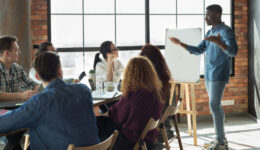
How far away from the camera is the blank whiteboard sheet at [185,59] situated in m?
4.77

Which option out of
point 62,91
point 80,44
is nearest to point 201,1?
point 80,44

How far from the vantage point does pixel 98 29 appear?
5.41m

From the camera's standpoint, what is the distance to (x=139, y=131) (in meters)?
2.51

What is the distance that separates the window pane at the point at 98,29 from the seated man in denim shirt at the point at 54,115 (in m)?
3.46

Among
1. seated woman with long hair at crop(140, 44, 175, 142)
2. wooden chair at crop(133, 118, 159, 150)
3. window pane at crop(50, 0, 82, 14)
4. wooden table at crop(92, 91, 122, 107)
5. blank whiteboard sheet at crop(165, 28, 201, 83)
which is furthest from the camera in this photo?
window pane at crop(50, 0, 82, 14)

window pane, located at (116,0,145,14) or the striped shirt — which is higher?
window pane, located at (116,0,145,14)

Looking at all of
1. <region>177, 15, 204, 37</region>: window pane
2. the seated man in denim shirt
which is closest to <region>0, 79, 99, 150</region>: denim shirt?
the seated man in denim shirt

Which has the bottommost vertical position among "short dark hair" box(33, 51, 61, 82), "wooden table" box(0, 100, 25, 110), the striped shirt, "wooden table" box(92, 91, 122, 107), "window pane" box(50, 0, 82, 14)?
"wooden table" box(92, 91, 122, 107)

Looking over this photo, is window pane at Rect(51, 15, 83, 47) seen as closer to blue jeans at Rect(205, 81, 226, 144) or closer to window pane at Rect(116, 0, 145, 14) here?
window pane at Rect(116, 0, 145, 14)

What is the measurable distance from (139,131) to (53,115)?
868 millimetres

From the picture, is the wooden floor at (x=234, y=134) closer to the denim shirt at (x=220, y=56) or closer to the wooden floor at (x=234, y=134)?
the wooden floor at (x=234, y=134)

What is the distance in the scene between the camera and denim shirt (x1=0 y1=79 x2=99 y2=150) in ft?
5.79

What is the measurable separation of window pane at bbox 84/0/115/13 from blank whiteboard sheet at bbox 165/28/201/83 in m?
1.13

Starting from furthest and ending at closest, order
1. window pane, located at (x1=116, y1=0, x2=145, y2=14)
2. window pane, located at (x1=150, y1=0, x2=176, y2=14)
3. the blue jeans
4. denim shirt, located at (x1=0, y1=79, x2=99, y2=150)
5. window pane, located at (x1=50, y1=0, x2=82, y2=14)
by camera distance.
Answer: window pane, located at (x1=150, y1=0, x2=176, y2=14)
window pane, located at (x1=116, y1=0, x2=145, y2=14)
window pane, located at (x1=50, y1=0, x2=82, y2=14)
the blue jeans
denim shirt, located at (x1=0, y1=79, x2=99, y2=150)
